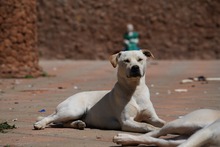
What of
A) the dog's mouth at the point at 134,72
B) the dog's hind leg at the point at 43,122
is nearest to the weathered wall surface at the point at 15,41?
the dog's hind leg at the point at 43,122

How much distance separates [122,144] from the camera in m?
6.05

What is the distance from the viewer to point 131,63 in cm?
717

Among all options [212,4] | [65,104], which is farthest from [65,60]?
[65,104]

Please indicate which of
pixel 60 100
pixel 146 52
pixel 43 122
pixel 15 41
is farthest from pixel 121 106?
pixel 15 41

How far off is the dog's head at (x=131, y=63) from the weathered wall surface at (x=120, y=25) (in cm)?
2254

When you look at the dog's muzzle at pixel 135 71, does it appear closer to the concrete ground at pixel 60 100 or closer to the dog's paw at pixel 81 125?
the concrete ground at pixel 60 100

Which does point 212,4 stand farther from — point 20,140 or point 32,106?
point 20,140

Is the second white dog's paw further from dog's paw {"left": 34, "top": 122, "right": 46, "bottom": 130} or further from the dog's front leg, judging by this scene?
the dog's front leg

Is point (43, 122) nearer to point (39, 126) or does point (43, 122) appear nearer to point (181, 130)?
point (39, 126)

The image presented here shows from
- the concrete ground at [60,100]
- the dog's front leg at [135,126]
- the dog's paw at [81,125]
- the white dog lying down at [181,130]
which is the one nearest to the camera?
the white dog lying down at [181,130]

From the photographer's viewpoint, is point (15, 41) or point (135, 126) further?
point (15, 41)

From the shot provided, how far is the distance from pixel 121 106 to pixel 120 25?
23.2 meters

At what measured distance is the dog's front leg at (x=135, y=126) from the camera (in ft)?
22.8

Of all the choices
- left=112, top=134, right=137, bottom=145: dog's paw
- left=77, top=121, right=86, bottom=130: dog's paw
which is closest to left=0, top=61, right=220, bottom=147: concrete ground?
left=77, top=121, right=86, bottom=130: dog's paw
